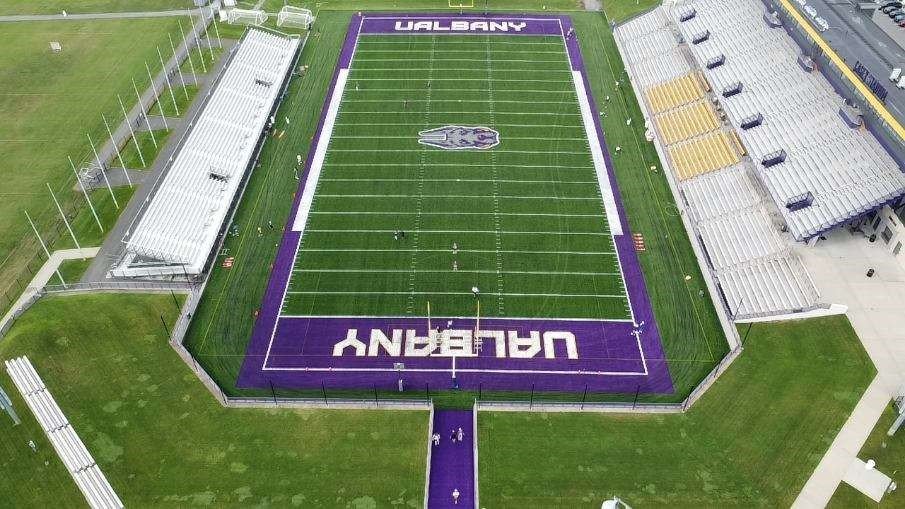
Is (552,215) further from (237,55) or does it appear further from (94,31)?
(94,31)

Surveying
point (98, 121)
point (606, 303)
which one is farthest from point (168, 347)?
point (98, 121)

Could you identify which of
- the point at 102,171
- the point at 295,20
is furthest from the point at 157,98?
the point at 295,20

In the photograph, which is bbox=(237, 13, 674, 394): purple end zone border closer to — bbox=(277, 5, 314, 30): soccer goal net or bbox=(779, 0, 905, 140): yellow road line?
bbox=(779, 0, 905, 140): yellow road line

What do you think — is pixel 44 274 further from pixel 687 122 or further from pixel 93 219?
pixel 687 122

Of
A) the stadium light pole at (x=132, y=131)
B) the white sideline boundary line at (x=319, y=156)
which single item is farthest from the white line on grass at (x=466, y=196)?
the stadium light pole at (x=132, y=131)

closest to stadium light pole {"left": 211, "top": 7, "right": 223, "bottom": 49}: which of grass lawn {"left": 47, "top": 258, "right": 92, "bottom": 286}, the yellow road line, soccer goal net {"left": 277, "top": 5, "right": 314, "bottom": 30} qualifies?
soccer goal net {"left": 277, "top": 5, "right": 314, "bottom": 30}

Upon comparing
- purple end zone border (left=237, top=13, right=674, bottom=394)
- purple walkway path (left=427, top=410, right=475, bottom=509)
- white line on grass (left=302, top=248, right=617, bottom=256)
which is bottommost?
purple walkway path (left=427, top=410, right=475, bottom=509)
